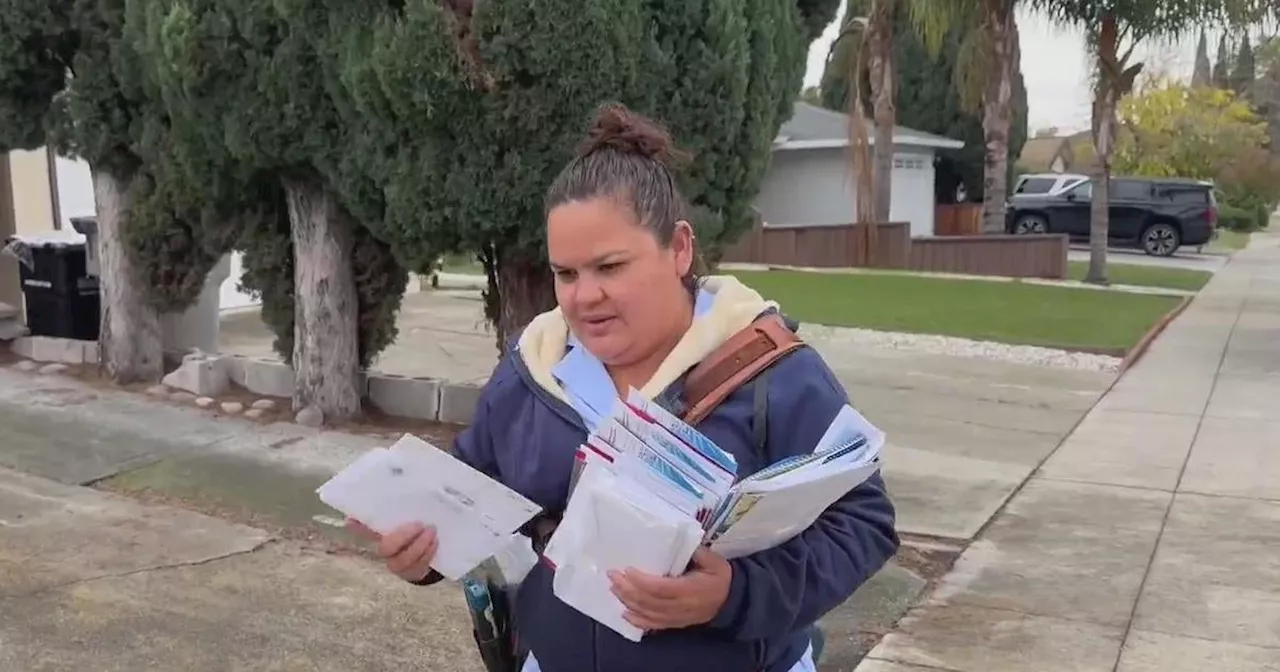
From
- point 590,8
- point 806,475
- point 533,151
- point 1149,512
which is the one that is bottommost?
point 1149,512

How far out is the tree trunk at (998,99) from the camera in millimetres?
19781

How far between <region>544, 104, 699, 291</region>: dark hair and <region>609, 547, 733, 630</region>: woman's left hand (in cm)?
52

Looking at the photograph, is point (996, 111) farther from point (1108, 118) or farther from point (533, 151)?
point (533, 151)

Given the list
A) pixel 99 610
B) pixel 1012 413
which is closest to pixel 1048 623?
pixel 99 610

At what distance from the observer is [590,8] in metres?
5.44

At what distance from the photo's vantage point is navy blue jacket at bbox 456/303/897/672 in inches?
73.4

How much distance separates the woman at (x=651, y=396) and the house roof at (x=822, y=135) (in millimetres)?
24131

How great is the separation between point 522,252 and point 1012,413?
13.8 feet

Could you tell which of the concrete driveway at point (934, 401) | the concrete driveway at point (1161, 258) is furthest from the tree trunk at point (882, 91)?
the concrete driveway at point (934, 401)

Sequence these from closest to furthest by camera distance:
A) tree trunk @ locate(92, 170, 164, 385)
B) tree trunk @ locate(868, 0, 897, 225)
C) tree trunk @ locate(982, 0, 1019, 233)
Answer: tree trunk @ locate(92, 170, 164, 385), tree trunk @ locate(982, 0, 1019, 233), tree trunk @ locate(868, 0, 897, 225)

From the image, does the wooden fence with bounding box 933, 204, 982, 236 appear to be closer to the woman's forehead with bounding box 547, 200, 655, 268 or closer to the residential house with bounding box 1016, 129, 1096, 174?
the residential house with bounding box 1016, 129, 1096, 174

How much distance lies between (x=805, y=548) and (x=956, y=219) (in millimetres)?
30897

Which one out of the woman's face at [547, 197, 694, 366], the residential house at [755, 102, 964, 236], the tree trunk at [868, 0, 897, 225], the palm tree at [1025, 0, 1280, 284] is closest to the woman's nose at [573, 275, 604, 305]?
the woman's face at [547, 197, 694, 366]

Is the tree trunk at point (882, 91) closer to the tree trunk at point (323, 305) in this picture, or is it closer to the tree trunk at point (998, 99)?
the tree trunk at point (998, 99)
